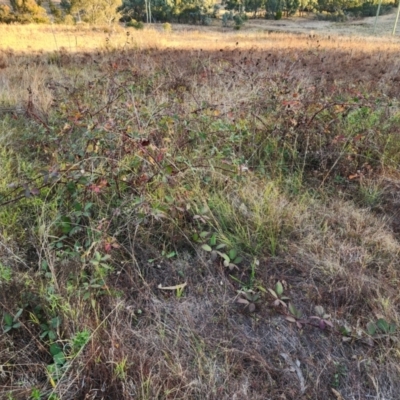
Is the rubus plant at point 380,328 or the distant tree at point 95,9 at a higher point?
the distant tree at point 95,9

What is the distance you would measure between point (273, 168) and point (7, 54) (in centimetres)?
718

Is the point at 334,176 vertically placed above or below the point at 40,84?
below

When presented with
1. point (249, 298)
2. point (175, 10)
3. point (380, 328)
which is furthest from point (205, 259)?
point (175, 10)

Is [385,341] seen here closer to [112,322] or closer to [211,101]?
[112,322]

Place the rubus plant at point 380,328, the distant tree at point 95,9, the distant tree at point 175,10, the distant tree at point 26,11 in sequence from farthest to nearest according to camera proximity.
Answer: the distant tree at point 175,10
the distant tree at point 95,9
the distant tree at point 26,11
the rubus plant at point 380,328

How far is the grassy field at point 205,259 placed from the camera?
122 centimetres

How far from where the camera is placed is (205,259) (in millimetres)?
1725

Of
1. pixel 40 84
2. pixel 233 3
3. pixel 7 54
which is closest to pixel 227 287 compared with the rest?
pixel 40 84

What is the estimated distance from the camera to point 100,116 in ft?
8.82

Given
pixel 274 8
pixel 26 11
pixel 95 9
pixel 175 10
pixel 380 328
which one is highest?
pixel 274 8

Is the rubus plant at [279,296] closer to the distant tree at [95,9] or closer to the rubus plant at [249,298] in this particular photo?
the rubus plant at [249,298]

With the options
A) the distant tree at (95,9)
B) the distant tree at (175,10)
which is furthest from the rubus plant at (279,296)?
the distant tree at (175,10)

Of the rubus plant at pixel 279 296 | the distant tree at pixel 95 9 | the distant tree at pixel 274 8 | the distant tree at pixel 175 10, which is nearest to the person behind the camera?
the rubus plant at pixel 279 296

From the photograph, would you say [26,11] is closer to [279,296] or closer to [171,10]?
[171,10]
